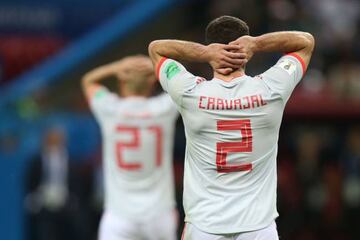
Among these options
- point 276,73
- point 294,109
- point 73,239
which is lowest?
point 73,239

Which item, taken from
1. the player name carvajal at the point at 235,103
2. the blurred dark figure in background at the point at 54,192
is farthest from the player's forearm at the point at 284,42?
the blurred dark figure in background at the point at 54,192

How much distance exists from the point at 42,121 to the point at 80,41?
1.39 meters

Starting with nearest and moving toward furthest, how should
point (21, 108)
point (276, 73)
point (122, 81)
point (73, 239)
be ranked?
point (276, 73) < point (122, 81) < point (73, 239) < point (21, 108)

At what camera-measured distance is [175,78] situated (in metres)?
6.62

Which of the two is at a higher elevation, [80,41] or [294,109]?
[80,41]

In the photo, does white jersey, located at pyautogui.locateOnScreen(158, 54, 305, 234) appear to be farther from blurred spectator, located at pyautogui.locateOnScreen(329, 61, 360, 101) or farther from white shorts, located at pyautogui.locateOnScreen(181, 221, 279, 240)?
blurred spectator, located at pyautogui.locateOnScreen(329, 61, 360, 101)

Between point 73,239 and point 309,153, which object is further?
point 309,153

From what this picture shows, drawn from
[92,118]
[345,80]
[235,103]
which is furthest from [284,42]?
[345,80]

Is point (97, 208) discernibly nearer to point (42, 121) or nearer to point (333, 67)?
point (42, 121)

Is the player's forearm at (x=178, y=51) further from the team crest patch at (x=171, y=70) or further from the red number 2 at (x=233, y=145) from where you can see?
the red number 2 at (x=233, y=145)

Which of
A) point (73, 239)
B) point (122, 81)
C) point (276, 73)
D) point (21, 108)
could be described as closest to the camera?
point (276, 73)

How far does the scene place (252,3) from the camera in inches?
620

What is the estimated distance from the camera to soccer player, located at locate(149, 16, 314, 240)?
6.50 m

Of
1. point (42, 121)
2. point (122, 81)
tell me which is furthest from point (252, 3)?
point (122, 81)
